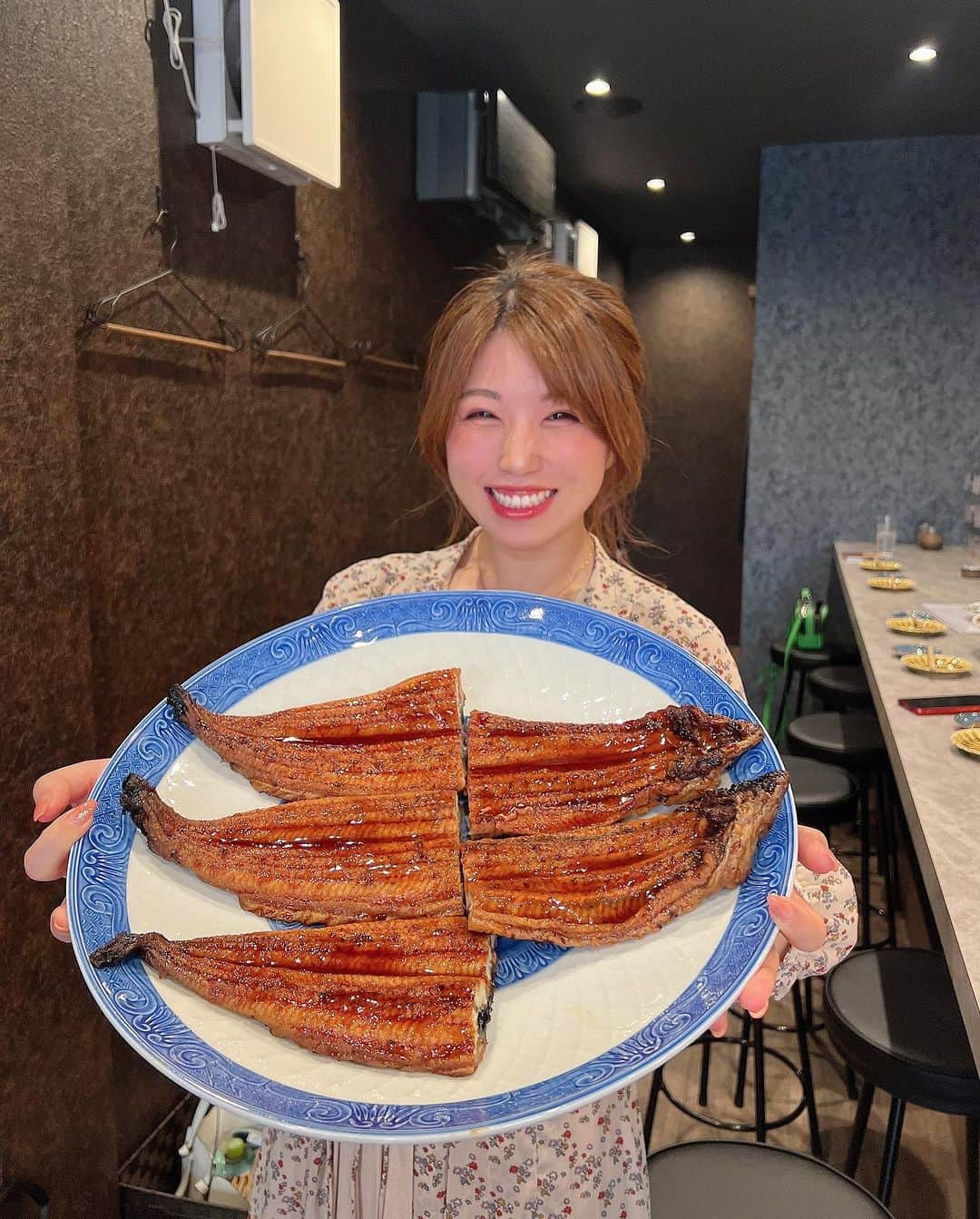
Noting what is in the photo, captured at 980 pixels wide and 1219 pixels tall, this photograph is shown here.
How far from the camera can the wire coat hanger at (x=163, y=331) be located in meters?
2.02

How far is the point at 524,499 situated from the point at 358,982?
0.69 m

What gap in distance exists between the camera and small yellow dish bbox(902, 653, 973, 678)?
8.89 ft

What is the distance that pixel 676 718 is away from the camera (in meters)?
1.00

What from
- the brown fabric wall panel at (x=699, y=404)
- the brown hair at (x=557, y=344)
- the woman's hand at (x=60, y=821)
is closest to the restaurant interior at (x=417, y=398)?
the brown hair at (x=557, y=344)

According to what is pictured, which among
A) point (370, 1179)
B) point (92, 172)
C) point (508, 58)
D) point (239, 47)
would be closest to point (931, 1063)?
point (370, 1179)

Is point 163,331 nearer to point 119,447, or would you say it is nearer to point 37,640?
point 119,447

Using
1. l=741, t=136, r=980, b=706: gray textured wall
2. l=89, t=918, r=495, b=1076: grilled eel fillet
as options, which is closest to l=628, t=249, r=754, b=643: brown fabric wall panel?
l=741, t=136, r=980, b=706: gray textured wall

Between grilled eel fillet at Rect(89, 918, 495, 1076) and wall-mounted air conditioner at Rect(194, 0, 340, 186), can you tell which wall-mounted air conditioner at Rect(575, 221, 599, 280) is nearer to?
wall-mounted air conditioner at Rect(194, 0, 340, 186)

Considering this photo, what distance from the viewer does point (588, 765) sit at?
41.5 inches

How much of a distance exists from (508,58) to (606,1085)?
14.4 ft

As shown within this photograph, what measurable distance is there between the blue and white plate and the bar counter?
52 centimetres

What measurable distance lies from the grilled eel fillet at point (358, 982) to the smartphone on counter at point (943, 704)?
5.96 ft

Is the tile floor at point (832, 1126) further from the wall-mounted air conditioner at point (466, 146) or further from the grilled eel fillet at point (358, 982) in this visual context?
the wall-mounted air conditioner at point (466, 146)

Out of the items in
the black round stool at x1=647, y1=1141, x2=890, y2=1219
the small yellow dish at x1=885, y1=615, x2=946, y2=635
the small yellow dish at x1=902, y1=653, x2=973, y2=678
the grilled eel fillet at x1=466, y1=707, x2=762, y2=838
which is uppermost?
the grilled eel fillet at x1=466, y1=707, x2=762, y2=838
